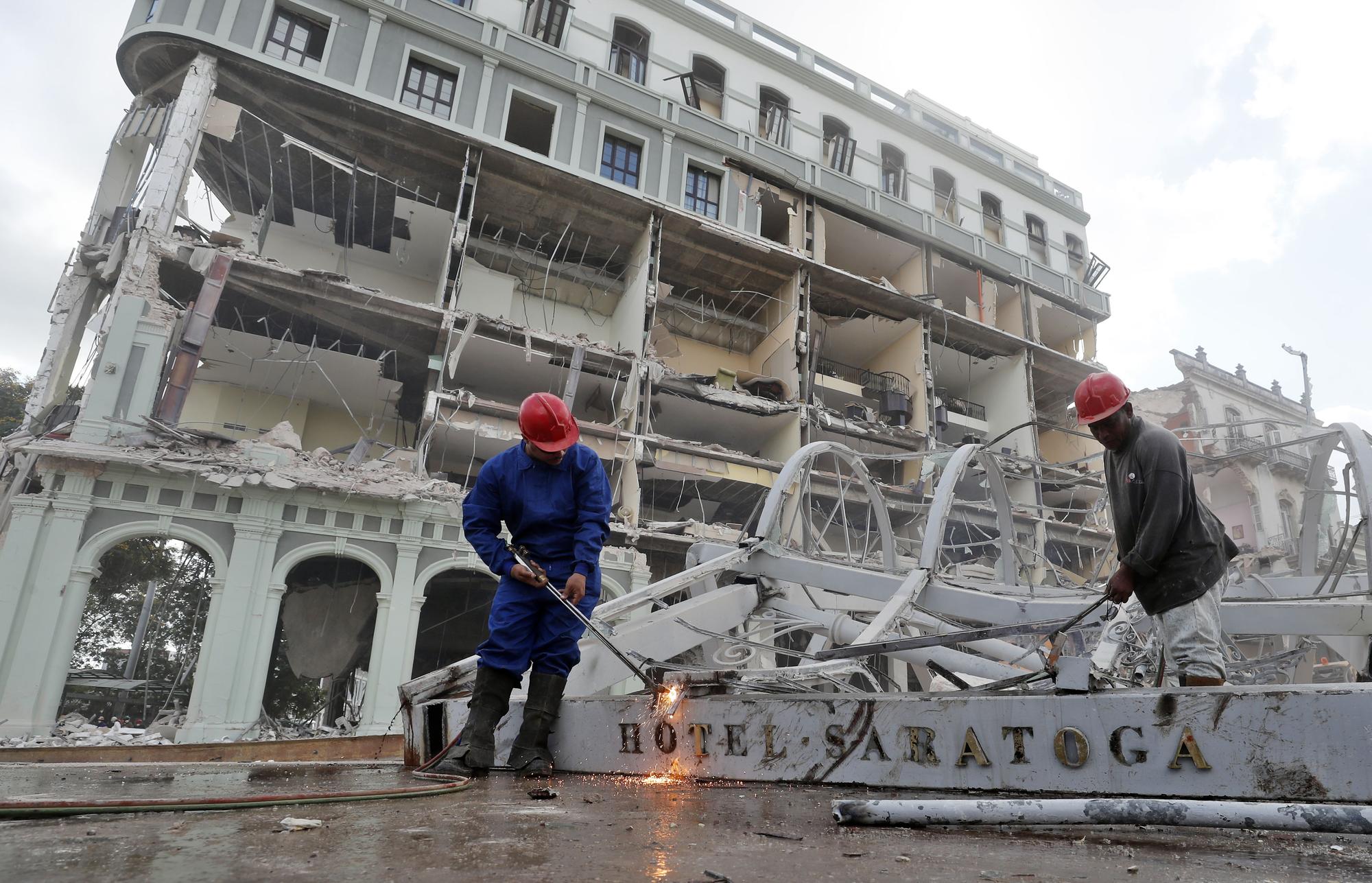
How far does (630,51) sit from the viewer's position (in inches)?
750

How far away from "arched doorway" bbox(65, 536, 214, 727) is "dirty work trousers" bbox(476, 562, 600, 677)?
1385 cm

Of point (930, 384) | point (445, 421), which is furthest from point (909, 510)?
point (445, 421)

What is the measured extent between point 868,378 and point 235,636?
1772 centimetres

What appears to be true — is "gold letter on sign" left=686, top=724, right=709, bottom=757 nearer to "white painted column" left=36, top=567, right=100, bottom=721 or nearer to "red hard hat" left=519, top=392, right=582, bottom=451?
"red hard hat" left=519, top=392, right=582, bottom=451

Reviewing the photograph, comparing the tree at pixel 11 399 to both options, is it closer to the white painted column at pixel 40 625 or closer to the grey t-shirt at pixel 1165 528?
the white painted column at pixel 40 625

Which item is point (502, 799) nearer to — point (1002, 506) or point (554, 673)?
point (554, 673)

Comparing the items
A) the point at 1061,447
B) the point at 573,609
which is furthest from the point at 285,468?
the point at 1061,447

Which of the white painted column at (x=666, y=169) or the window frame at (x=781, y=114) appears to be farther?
the window frame at (x=781, y=114)

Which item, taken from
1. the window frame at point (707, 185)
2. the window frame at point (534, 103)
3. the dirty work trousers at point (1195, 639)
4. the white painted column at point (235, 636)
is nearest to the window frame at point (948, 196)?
the window frame at point (707, 185)

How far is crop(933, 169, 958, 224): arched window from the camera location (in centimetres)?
2327

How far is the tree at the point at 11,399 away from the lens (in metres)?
20.1

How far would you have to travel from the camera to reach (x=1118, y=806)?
6.04 feet

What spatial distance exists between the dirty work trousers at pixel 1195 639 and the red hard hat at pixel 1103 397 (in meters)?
0.89

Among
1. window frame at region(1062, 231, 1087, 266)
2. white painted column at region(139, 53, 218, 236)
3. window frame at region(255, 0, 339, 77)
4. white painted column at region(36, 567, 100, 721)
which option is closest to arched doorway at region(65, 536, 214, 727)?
white painted column at region(36, 567, 100, 721)
